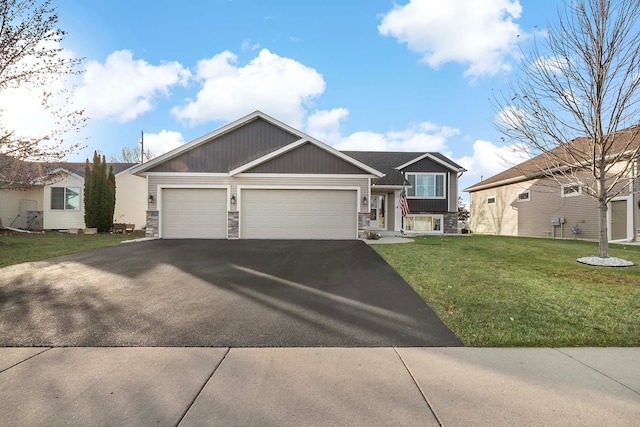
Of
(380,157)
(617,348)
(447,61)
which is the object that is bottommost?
(617,348)

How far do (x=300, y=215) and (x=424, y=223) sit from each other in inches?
364

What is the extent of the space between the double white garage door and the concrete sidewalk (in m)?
9.58

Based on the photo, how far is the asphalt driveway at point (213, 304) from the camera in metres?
3.80

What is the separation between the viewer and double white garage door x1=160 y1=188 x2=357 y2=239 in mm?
13023

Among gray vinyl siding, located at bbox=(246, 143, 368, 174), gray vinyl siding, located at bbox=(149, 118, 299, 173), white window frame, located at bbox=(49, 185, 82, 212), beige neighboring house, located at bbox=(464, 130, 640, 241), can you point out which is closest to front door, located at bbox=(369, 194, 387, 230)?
gray vinyl siding, located at bbox=(246, 143, 368, 174)

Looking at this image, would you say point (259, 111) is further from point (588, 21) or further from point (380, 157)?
point (588, 21)

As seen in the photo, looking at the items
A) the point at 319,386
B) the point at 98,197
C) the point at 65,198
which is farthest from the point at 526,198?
the point at 65,198

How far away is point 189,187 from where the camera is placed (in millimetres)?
13297

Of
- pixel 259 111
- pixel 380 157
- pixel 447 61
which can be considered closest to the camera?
pixel 447 61

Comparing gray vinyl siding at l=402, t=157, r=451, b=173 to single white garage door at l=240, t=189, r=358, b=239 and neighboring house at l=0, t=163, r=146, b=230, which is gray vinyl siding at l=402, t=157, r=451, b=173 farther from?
neighboring house at l=0, t=163, r=146, b=230

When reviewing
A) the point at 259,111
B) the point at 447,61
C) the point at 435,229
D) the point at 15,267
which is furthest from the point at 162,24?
the point at 435,229

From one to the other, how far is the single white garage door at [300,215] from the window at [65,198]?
43.3ft

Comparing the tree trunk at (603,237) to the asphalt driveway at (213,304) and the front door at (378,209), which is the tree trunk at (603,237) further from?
the front door at (378,209)

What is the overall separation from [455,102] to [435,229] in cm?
824
